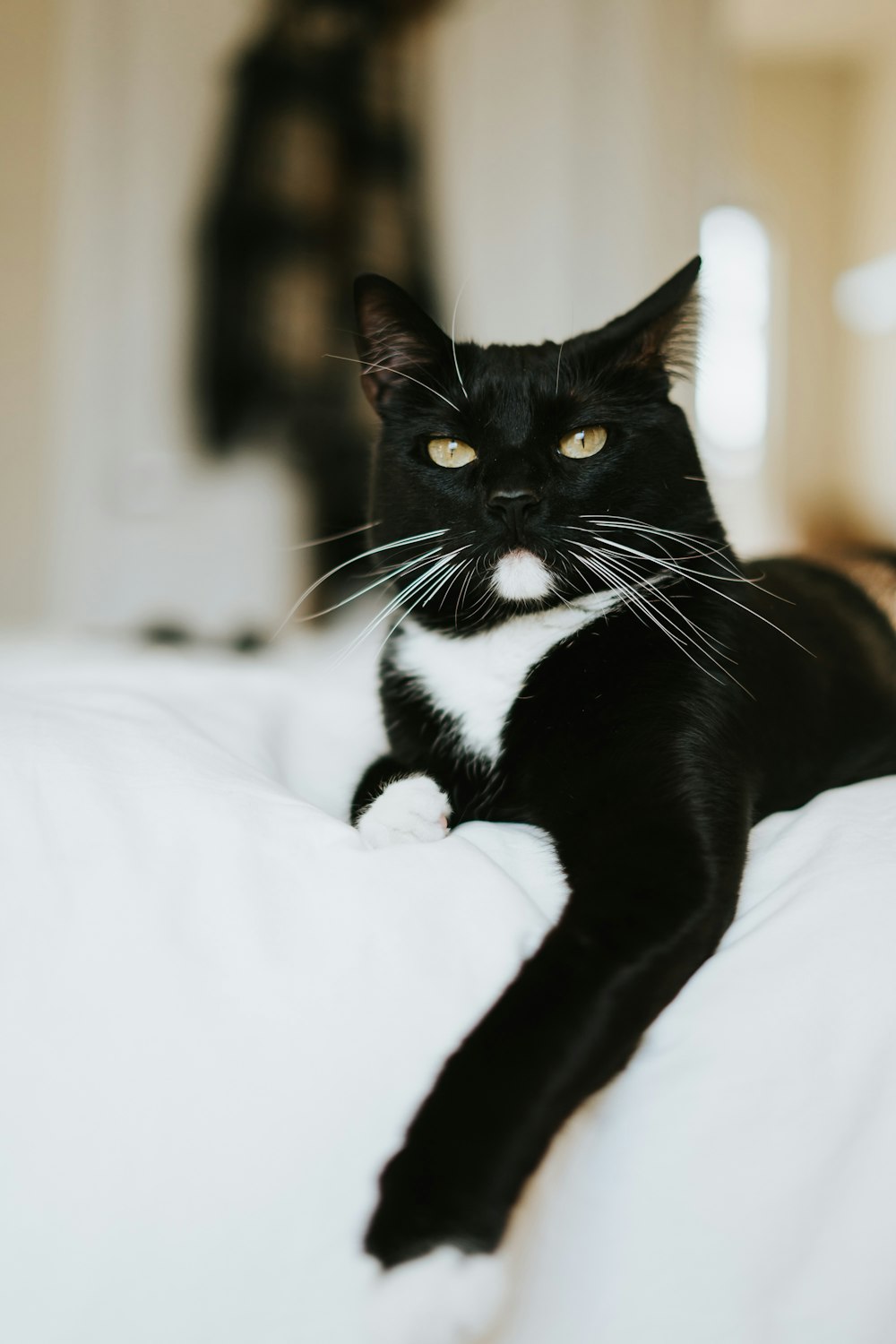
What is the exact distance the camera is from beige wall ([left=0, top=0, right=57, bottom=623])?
3375 millimetres

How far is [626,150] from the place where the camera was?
295 centimetres

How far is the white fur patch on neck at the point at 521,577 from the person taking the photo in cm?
84

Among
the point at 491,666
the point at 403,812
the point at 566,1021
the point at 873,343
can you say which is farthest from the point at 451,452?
the point at 873,343

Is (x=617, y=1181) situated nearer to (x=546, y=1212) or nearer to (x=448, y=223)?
(x=546, y=1212)

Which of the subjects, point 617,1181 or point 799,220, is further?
point 799,220

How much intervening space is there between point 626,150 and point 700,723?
8.89ft

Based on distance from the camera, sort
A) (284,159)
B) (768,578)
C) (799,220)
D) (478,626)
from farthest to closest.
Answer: (799,220) → (284,159) → (768,578) → (478,626)

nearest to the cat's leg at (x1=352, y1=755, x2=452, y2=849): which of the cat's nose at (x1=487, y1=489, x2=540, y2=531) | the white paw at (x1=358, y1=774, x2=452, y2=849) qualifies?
the white paw at (x1=358, y1=774, x2=452, y2=849)

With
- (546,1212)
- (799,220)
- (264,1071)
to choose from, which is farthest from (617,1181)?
(799,220)

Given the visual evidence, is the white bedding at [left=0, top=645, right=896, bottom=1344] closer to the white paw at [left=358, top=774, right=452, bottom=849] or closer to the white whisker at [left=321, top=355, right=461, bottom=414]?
the white paw at [left=358, top=774, right=452, bottom=849]

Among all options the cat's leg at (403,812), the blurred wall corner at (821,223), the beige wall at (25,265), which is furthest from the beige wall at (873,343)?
the cat's leg at (403,812)

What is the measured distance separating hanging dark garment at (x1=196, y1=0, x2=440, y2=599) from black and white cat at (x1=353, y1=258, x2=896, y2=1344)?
194 cm

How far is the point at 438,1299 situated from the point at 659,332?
2.52 ft

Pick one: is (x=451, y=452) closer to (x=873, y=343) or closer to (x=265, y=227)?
(x=265, y=227)
